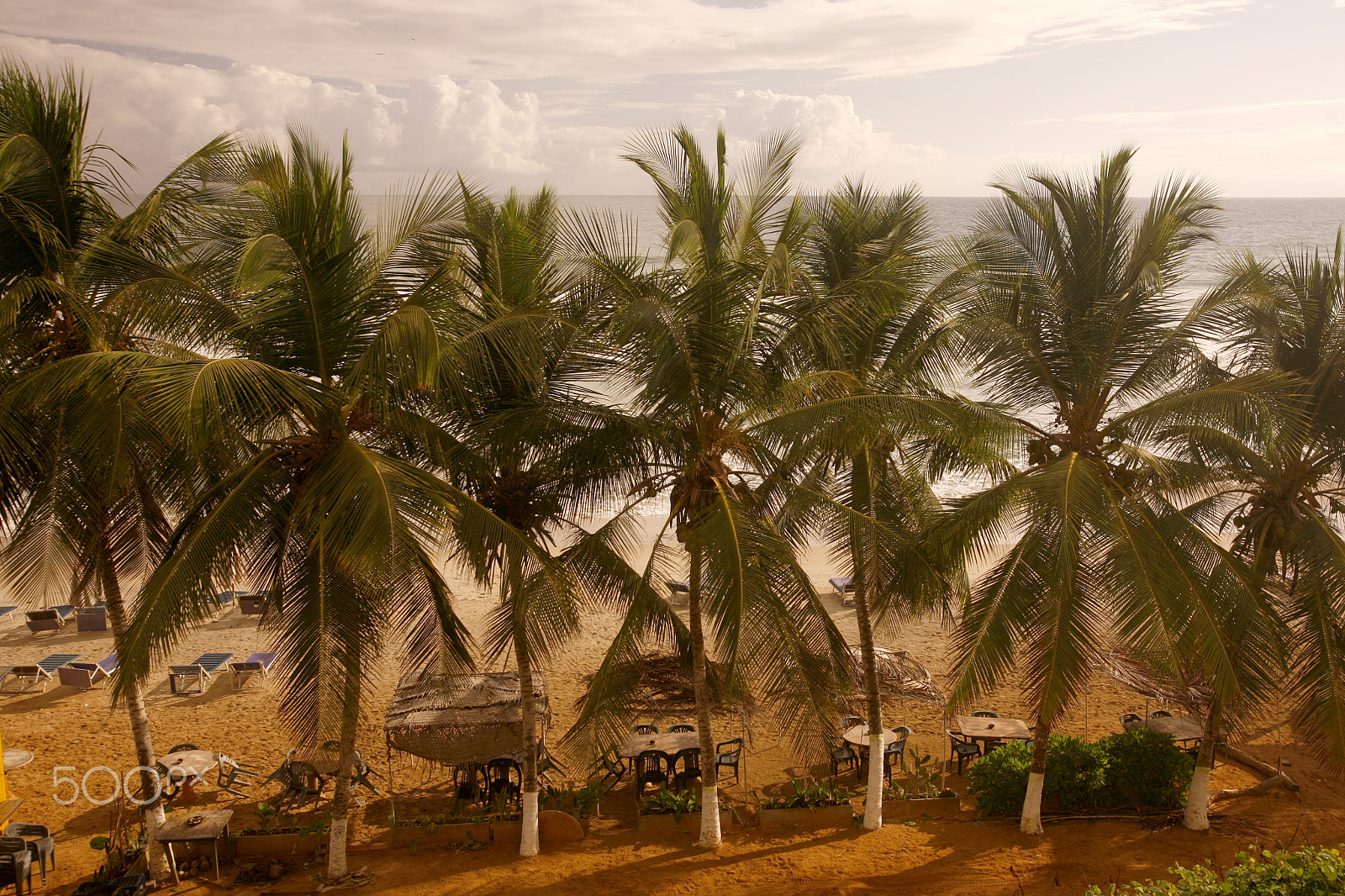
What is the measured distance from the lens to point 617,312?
7988 mm

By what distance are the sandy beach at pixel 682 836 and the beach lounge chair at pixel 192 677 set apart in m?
0.19

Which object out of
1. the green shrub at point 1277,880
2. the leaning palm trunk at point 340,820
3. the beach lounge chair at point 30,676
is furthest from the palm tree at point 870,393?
the beach lounge chair at point 30,676

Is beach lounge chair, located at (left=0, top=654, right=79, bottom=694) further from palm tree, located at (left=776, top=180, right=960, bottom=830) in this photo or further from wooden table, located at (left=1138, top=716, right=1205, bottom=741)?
wooden table, located at (left=1138, top=716, right=1205, bottom=741)

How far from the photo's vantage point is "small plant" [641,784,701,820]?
1012cm

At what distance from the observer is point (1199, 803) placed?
9742mm

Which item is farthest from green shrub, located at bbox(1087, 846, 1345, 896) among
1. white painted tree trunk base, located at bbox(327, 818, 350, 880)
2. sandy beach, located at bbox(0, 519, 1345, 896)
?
white painted tree trunk base, located at bbox(327, 818, 350, 880)

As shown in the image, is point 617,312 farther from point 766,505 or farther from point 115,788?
point 115,788

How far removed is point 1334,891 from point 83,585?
1009 cm

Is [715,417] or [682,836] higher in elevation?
[715,417]

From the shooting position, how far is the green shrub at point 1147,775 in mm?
10203

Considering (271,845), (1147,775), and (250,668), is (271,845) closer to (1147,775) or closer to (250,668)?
(250,668)

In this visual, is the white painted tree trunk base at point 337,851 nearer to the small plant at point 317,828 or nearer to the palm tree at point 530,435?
the small plant at point 317,828

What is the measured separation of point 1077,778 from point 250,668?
40.4ft

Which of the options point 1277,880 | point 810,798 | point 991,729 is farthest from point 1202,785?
point 1277,880
